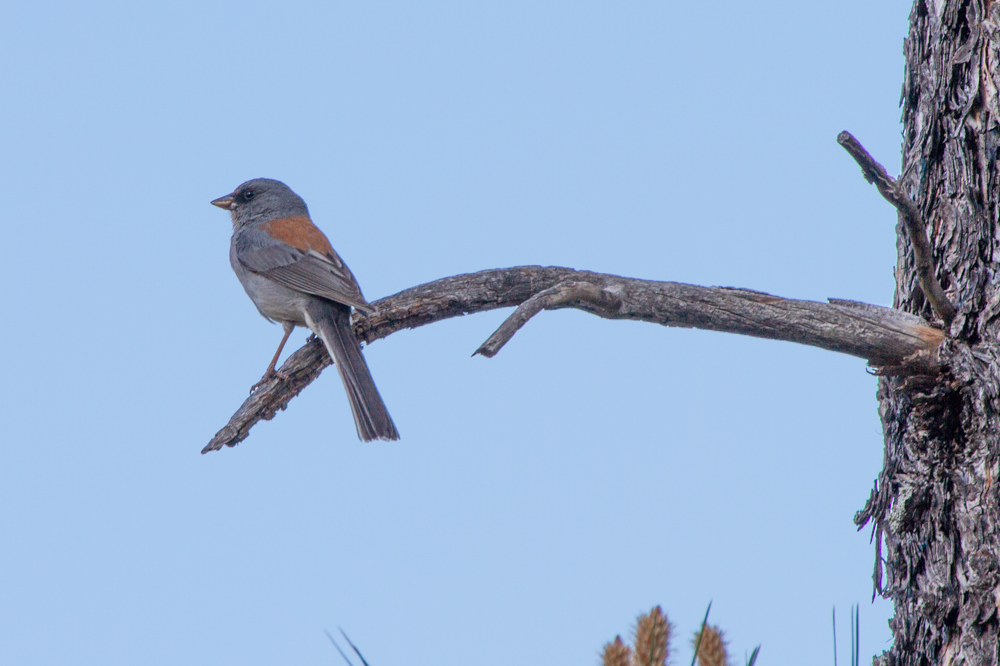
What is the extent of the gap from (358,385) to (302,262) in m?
1.29

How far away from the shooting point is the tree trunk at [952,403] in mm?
2291

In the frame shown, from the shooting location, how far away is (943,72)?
2.55 meters

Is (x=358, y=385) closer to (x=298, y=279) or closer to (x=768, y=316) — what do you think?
(x=298, y=279)

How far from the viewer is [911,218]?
215 cm

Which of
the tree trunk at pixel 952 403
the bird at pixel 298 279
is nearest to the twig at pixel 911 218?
the tree trunk at pixel 952 403

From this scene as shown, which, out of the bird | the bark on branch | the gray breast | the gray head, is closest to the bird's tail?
the bird

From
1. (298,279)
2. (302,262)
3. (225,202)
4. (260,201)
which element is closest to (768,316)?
(298,279)

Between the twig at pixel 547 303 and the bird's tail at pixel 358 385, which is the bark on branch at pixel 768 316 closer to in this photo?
the twig at pixel 547 303

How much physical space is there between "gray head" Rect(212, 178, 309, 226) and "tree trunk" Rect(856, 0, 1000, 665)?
412 centimetres

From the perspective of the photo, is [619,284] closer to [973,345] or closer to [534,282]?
[534,282]

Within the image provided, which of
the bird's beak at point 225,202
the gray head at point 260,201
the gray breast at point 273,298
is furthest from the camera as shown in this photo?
the bird's beak at point 225,202

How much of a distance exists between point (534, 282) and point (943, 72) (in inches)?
49.6

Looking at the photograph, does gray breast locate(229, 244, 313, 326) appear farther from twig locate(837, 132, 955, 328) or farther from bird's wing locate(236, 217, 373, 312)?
twig locate(837, 132, 955, 328)

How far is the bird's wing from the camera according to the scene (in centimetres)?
452
